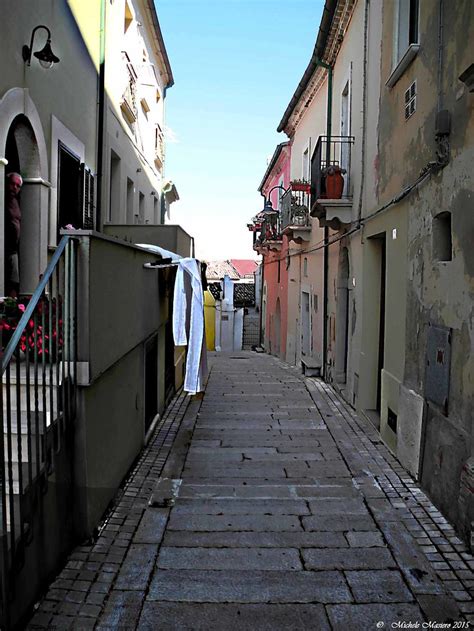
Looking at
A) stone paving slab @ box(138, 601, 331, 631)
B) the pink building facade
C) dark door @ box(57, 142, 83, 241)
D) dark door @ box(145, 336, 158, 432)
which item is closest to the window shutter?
dark door @ box(57, 142, 83, 241)

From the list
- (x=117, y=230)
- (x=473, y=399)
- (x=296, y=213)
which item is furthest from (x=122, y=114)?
(x=473, y=399)

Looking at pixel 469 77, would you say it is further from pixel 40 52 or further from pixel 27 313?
pixel 40 52

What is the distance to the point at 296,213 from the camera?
16141mm

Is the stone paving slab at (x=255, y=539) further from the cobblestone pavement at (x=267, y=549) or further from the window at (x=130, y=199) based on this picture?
the window at (x=130, y=199)

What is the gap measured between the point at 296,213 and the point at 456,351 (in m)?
11.3

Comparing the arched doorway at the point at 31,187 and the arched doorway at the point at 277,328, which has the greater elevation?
the arched doorway at the point at 31,187

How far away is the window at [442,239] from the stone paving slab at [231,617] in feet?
11.6

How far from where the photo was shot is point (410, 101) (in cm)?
696

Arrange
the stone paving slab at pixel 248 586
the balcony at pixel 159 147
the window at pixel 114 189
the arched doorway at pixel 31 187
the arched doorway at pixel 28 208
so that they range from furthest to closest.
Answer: the balcony at pixel 159 147 < the window at pixel 114 189 < the arched doorway at pixel 28 208 < the arched doorway at pixel 31 187 < the stone paving slab at pixel 248 586

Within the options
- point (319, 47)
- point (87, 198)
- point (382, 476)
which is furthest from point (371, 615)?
point (319, 47)

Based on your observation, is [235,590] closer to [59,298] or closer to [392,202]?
[59,298]

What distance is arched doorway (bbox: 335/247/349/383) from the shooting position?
11938mm

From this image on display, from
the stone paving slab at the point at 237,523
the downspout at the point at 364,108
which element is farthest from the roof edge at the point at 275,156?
the stone paving slab at the point at 237,523

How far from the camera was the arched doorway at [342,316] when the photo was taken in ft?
39.2
